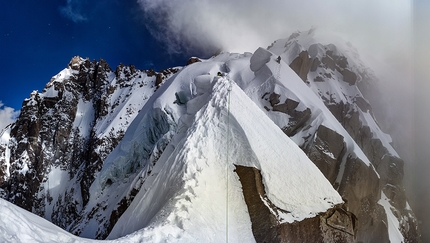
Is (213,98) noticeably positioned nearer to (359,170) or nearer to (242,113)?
(242,113)

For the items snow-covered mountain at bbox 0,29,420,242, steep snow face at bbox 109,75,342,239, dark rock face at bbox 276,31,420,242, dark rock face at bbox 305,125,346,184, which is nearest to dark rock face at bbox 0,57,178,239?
snow-covered mountain at bbox 0,29,420,242

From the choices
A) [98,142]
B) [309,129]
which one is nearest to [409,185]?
[309,129]

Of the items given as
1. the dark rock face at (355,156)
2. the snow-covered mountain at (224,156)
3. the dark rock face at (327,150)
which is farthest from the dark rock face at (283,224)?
the dark rock face at (327,150)

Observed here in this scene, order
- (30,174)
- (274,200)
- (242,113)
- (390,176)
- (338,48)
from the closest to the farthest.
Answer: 1. (274,200)
2. (242,113)
3. (390,176)
4. (338,48)
5. (30,174)

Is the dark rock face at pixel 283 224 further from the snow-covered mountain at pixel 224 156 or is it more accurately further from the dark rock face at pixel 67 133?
the dark rock face at pixel 67 133

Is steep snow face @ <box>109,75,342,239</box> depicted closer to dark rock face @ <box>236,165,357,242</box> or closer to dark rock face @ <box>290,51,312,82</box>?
dark rock face @ <box>236,165,357,242</box>
